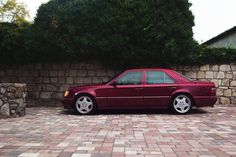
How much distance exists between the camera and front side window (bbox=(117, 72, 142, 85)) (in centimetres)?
956

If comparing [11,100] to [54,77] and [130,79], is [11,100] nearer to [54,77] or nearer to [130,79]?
[54,77]

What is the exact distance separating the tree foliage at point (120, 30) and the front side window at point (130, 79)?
1.50 m

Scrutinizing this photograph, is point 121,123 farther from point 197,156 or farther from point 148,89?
point 197,156

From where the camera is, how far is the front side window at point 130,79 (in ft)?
31.4

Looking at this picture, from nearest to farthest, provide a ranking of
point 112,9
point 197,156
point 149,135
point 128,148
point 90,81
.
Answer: point 197,156
point 128,148
point 149,135
point 112,9
point 90,81

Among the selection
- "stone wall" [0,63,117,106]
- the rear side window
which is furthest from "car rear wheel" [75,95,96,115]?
"stone wall" [0,63,117,106]

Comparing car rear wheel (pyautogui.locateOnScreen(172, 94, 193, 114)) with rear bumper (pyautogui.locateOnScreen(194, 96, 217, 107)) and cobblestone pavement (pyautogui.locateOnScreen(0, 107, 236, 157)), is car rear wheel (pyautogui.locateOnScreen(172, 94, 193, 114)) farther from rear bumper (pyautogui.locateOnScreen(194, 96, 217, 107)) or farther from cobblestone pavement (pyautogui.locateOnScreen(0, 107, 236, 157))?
cobblestone pavement (pyautogui.locateOnScreen(0, 107, 236, 157))

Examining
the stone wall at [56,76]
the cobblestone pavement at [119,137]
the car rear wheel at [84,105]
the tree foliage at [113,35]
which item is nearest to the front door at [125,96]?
the car rear wheel at [84,105]

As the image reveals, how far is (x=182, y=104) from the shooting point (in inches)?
370

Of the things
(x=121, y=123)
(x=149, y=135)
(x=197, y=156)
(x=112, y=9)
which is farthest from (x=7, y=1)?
(x=197, y=156)

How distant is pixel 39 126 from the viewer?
716cm

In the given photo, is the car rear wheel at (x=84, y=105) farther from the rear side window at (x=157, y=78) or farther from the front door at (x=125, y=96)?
the rear side window at (x=157, y=78)

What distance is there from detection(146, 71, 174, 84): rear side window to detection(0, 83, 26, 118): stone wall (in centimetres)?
397

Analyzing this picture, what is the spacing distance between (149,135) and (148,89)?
3.51 meters
